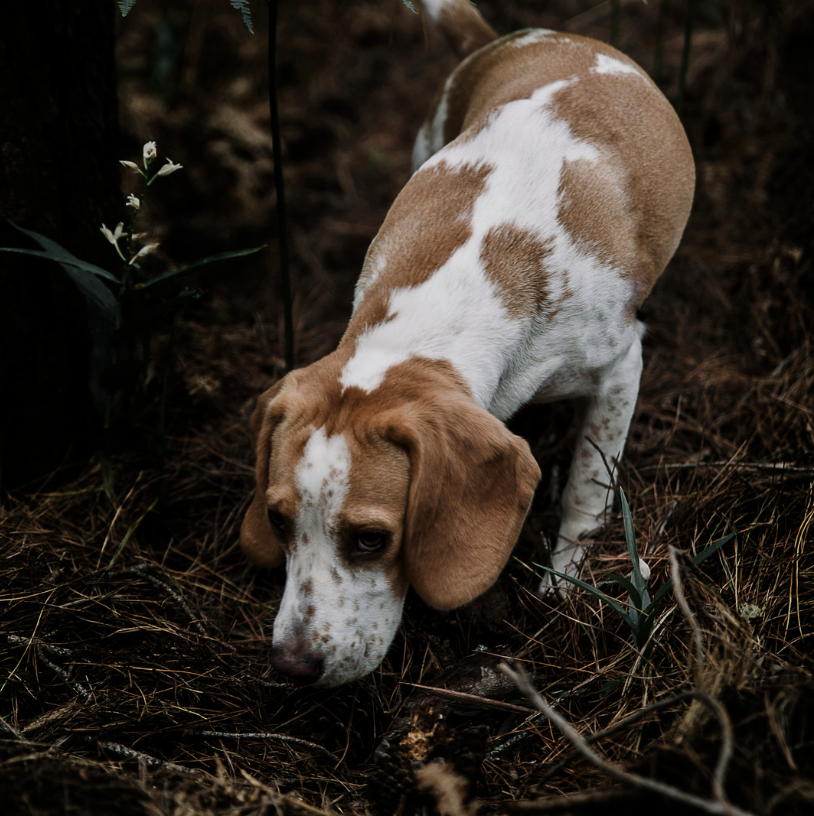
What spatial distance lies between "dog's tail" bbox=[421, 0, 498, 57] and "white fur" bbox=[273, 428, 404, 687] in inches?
102

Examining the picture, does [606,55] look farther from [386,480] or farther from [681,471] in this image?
[386,480]

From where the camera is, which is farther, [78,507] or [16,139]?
[78,507]

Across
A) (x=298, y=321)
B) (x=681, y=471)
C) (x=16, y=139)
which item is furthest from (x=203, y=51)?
(x=681, y=471)

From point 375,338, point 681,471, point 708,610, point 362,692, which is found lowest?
point 362,692

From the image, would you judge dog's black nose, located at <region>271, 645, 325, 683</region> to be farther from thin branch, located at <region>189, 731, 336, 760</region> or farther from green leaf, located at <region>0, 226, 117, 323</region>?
green leaf, located at <region>0, 226, 117, 323</region>

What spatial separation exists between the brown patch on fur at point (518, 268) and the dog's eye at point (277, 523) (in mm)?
916

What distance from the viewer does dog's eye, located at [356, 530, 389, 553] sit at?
6.05 ft

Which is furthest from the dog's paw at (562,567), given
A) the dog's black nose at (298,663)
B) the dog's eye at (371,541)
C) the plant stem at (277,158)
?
the plant stem at (277,158)

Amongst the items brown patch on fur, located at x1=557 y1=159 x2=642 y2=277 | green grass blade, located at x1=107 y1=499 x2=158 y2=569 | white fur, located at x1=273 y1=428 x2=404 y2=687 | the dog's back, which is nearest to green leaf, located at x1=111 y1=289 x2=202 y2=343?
green grass blade, located at x1=107 y1=499 x2=158 y2=569

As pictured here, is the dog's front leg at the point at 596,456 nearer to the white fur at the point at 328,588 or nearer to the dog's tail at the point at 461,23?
the white fur at the point at 328,588

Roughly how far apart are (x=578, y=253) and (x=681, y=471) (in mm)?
972

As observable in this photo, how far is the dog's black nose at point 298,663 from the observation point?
5.89 feet

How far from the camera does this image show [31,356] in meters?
2.48

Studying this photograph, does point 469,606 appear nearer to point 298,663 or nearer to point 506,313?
point 298,663
